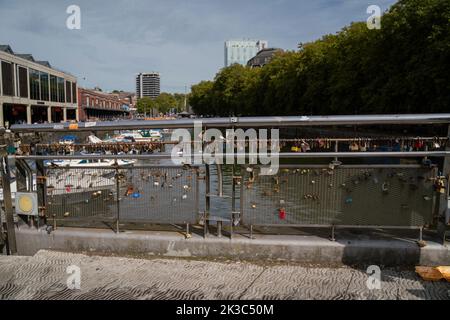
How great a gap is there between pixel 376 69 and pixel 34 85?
62620 millimetres

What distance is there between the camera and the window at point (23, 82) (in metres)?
70.6

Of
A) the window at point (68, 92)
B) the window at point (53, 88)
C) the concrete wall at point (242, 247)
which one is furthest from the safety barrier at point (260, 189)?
the window at point (68, 92)

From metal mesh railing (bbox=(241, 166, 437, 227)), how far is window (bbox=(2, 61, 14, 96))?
6886cm

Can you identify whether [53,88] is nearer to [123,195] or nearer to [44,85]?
[44,85]

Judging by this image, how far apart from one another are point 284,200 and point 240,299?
159 cm

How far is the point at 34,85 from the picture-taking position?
7731 cm

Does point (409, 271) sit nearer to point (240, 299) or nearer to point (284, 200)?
point (284, 200)

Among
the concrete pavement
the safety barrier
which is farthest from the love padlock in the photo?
the concrete pavement

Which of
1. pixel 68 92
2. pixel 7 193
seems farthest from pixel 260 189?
pixel 68 92

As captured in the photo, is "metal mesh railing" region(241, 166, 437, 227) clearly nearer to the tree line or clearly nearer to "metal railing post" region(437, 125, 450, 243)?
"metal railing post" region(437, 125, 450, 243)

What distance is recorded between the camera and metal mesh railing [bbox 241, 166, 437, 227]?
511 centimetres
